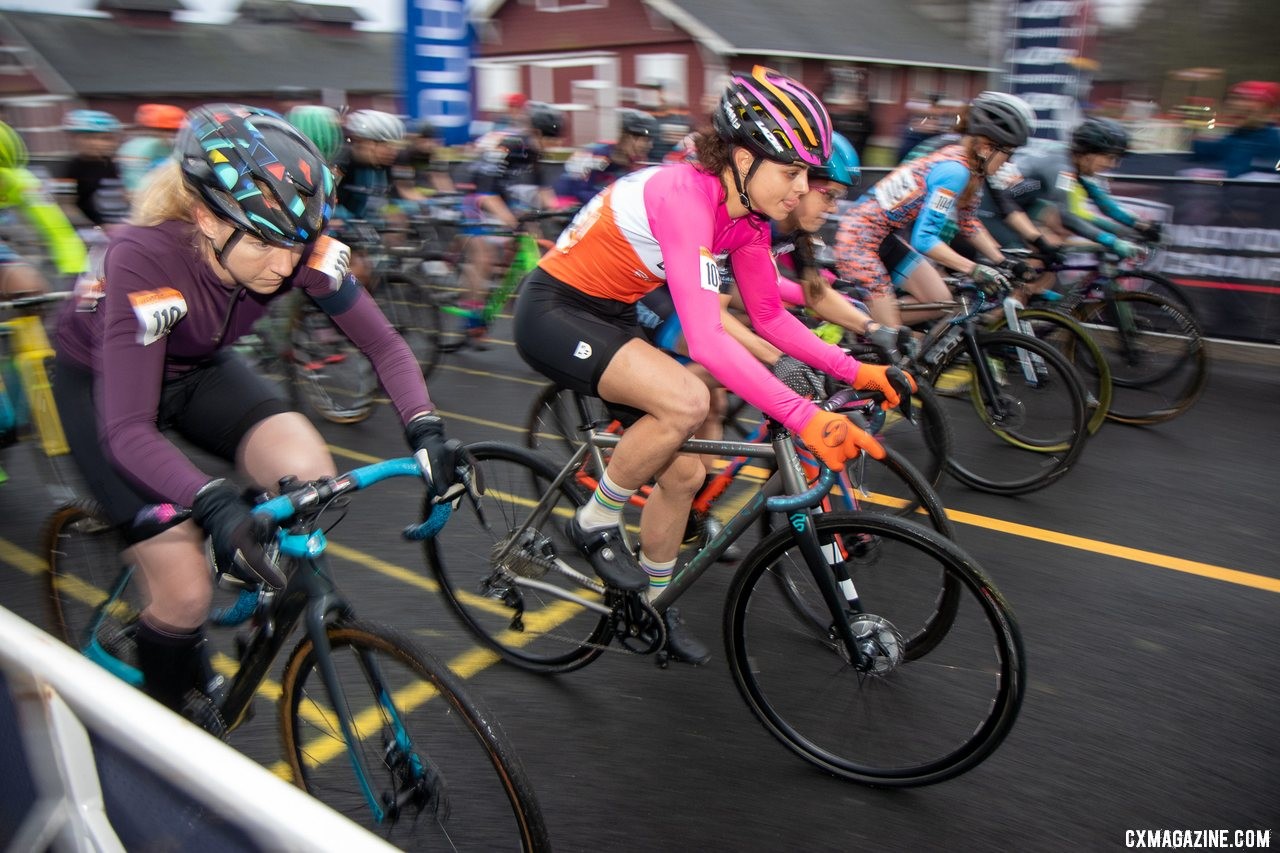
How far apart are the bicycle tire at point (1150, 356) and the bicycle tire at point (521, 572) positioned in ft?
15.5

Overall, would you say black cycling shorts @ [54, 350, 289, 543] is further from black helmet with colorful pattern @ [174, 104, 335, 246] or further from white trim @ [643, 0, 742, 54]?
white trim @ [643, 0, 742, 54]

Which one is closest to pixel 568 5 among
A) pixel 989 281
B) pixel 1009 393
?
pixel 989 281

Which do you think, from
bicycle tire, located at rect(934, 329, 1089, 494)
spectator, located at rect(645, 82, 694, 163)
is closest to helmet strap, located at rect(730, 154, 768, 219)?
bicycle tire, located at rect(934, 329, 1089, 494)

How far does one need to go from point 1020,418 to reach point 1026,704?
2.57m

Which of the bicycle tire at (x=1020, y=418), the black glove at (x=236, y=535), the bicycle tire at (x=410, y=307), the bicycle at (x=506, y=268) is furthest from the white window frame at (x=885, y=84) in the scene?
the black glove at (x=236, y=535)

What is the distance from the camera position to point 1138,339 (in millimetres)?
6539

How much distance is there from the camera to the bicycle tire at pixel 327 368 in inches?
270

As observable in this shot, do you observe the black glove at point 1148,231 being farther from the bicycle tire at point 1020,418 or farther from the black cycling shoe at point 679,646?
the black cycling shoe at point 679,646

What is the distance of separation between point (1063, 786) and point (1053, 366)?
2807 mm

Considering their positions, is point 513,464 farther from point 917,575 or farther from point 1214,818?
point 1214,818

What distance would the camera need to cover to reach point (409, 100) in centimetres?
1425

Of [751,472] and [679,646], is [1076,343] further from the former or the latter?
[679,646]

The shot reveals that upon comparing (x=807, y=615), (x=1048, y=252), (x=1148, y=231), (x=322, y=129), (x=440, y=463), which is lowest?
(x=807, y=615)

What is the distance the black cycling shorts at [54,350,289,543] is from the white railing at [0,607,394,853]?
0.95 metres
